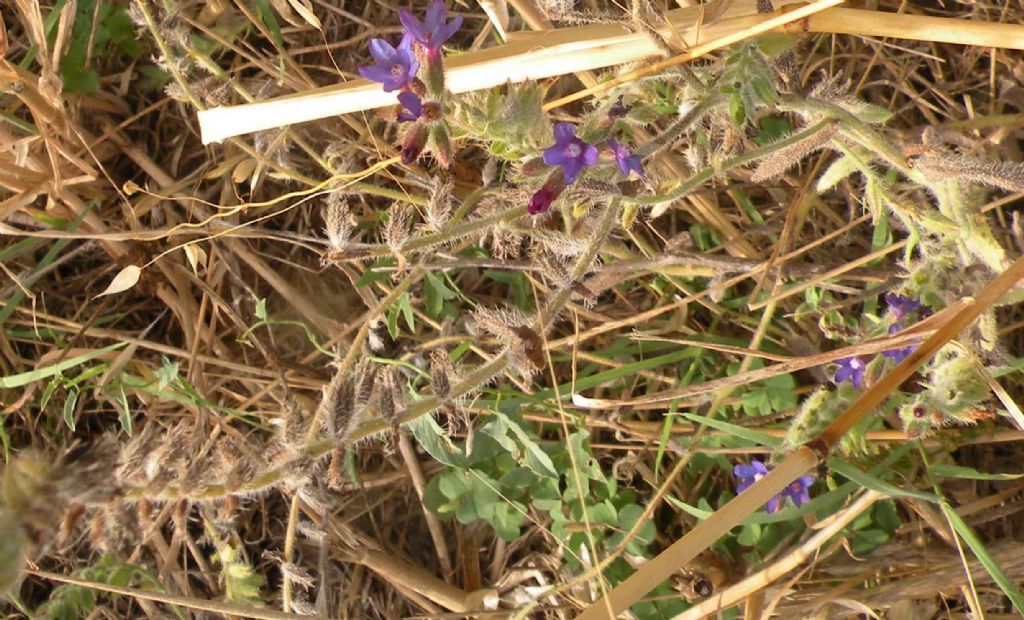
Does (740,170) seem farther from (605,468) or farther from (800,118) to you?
(605,468)

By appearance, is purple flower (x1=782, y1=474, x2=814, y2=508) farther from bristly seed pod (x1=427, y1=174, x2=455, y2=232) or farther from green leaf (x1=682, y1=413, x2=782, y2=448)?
bristly seed pod (x1=427, y1=174, x2=455, y2=232)

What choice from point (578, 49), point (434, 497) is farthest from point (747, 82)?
point (434, 497)

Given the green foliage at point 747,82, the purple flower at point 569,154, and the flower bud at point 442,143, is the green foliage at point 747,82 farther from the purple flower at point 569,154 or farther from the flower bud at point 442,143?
the flower bud at point 442,143

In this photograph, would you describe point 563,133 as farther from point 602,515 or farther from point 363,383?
point 602,515

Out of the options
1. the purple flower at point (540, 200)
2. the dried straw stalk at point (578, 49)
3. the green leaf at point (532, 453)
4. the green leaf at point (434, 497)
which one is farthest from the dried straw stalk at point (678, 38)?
the green leaf at point (434, 497)

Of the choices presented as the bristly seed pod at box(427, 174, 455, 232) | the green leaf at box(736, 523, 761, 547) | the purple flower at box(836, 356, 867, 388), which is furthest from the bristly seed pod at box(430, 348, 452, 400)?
the green leaf at box(736, 523, 761, 547)
